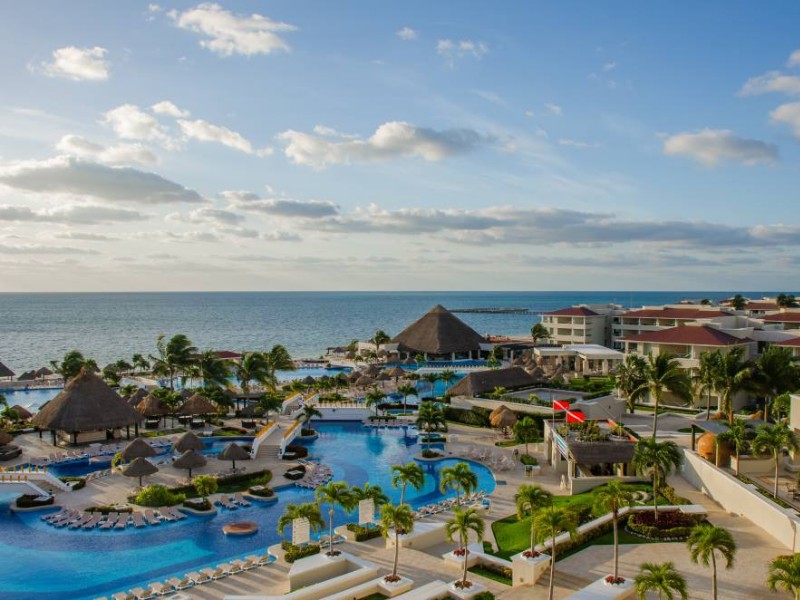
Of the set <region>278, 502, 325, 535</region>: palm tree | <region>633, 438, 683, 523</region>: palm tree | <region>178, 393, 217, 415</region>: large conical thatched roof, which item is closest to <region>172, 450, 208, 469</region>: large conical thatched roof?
<region>278, 502, 325, 535</region>: palm tree

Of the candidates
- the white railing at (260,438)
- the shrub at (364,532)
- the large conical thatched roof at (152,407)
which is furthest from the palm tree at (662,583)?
the large conical thatched roof at (152,407)

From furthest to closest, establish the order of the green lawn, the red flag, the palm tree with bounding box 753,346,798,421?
the palm tree with bounding box 753,346,798,421 → the red flag → the green lawn

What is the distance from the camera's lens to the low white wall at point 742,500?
2344 cm

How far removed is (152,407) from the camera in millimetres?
50625

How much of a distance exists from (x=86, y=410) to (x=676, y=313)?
67241 millimetres

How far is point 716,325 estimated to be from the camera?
213 ft

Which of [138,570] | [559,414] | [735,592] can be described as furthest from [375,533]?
[559,414]

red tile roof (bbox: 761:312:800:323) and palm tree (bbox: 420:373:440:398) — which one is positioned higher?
red tile roof (bbox: 761:312:800:323)

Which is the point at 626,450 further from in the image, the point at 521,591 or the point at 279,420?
the point at 279,420

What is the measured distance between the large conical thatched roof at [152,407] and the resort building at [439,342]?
1718 inches

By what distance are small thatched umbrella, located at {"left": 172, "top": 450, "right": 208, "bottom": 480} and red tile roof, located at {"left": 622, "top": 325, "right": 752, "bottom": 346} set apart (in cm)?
4267

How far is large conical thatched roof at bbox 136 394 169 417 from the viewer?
5041 centimetres

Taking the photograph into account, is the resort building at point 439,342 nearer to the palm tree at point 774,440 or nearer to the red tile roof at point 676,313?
the red tile roof at point 676,313

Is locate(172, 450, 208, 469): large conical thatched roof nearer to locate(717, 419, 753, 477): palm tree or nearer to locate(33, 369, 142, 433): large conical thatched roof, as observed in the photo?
locate(33, 369, 142, 433): large conical thatched roof
